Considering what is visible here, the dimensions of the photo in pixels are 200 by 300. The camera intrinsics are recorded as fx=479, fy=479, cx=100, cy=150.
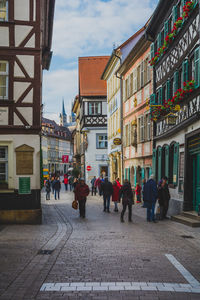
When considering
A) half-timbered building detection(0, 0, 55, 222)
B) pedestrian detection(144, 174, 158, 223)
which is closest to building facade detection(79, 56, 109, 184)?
pedestrian detection(144, 174, 158, 223)

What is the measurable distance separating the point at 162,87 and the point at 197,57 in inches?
284

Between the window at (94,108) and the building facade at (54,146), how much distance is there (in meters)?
61.0

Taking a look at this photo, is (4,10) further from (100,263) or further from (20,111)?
(100,263)

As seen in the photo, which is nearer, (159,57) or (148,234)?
(148,234)

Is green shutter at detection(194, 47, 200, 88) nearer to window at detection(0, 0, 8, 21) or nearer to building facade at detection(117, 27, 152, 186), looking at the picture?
window at detection(0, 0, 8, 21)

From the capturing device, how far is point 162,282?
286 inches

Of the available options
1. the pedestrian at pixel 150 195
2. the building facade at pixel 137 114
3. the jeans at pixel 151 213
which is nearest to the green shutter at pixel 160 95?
the building facade at pixel 137 114

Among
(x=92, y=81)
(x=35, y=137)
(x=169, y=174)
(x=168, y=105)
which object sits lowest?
(x=169, y=174)

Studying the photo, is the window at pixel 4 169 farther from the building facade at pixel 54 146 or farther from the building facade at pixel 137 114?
the building facade at pixel 54 146

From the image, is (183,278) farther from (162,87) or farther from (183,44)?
(162,87)

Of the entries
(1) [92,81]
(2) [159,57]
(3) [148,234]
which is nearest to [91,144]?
(1) [92,81]

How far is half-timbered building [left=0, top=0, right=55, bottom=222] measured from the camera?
1689 cm

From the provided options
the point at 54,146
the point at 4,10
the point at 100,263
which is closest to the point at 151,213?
the point at 4,10

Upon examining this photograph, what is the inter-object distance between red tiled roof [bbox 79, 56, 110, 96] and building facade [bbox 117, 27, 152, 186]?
67.4 ft
